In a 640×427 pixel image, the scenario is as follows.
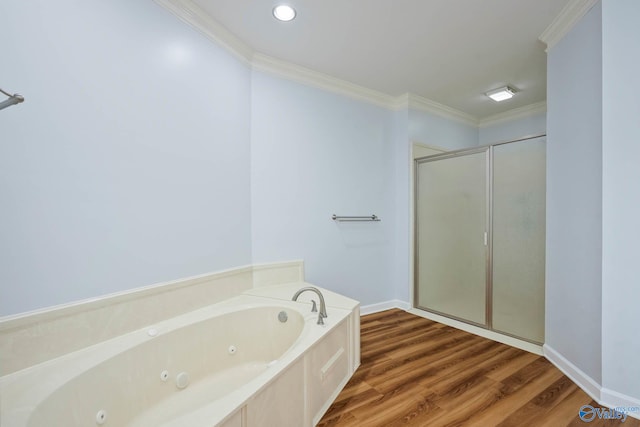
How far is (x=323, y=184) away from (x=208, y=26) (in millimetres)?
1486

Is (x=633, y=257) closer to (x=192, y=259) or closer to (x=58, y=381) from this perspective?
(x=192, y=259)

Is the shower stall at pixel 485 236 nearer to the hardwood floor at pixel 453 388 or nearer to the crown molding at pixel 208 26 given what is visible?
the hardwood floor at pixel 453 388

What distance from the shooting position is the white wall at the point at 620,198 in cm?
141

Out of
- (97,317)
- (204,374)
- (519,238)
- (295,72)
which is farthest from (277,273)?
(519,238)

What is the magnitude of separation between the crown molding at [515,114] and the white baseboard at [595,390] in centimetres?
277

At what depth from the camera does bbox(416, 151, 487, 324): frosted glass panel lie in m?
2.64

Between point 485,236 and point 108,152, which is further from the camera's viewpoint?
point 485,236

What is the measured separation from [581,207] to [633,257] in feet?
1.21

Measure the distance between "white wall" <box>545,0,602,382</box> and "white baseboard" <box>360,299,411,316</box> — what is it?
1.30 m

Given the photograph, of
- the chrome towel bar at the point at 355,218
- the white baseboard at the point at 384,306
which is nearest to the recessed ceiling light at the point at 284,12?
the chrome towel bar at the point at 355,218

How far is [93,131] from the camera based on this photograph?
1323 mm

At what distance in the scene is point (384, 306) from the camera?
10.1 feet

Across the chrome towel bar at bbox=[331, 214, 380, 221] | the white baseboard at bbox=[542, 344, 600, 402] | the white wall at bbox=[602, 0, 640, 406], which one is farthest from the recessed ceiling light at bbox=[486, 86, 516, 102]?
the white baseboard at bbox=[542, 344, 600, 402]

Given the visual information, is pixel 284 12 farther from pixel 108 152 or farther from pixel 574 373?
pixel 574 373
